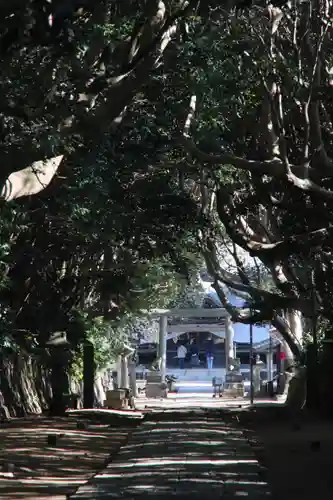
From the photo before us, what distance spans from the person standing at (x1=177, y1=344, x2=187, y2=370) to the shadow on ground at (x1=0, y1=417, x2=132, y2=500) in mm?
48066

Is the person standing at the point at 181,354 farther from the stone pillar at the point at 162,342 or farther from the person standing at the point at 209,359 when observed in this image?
the stone pillar at the point at 162,342

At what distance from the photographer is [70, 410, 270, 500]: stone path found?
977cm

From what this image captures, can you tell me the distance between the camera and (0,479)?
11.9 metres

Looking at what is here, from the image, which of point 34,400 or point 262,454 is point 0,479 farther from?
point 34,400

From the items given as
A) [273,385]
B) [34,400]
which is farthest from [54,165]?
[273,385]

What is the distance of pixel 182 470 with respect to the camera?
11.7 meters

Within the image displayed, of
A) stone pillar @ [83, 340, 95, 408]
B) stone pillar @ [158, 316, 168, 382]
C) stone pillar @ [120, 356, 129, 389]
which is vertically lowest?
stone pillar @ [83, 340, 95, 408]

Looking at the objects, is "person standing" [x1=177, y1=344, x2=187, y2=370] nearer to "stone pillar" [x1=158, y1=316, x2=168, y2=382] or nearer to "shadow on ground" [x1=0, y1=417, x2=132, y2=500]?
"stone pillar" [x1=158, y1=316, x2=168, y2=382]

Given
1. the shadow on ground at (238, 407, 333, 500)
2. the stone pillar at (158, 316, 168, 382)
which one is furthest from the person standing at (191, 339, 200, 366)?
the shadow on ground at (238, 407, 333, 500)

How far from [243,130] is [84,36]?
27.3 feet

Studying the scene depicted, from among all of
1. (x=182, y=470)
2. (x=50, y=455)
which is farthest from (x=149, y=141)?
(x=182, y=470)

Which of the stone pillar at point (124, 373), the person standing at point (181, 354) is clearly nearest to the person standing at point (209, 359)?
the person standing at point (181, 354)

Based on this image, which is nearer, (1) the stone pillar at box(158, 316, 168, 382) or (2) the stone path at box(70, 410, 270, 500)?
(2) the stone path at box(70, 410, 270, 500)

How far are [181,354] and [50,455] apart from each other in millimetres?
56976
